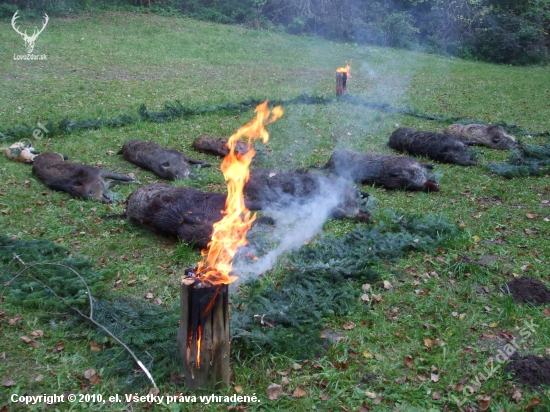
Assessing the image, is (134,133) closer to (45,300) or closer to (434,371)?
(45,300)

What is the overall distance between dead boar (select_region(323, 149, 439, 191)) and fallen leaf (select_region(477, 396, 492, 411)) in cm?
516

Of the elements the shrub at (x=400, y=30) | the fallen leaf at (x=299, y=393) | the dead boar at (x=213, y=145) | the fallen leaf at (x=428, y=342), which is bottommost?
the fallen leaf at (x=299, y=393)

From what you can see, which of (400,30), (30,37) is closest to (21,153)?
(30,37)

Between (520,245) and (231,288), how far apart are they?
13.7 feet

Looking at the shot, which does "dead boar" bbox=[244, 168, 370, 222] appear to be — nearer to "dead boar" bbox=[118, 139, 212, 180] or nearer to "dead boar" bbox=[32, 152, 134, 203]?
"dead boar" bbox=[118, 139, 212, 180]

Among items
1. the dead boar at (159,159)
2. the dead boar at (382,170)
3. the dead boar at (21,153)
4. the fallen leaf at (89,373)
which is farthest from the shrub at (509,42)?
the fallen leaf at (89,373)

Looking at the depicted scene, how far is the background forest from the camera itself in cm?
1950

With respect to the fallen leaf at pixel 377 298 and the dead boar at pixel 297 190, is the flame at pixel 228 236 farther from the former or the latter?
the dead boar at pixel 297 190

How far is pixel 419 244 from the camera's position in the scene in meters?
6.46

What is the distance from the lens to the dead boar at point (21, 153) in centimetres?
956

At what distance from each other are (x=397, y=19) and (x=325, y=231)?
1435 cm

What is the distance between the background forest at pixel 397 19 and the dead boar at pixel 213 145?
11012 millimetres

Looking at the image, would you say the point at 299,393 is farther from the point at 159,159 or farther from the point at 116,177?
the point at 159,159

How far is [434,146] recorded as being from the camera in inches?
416
